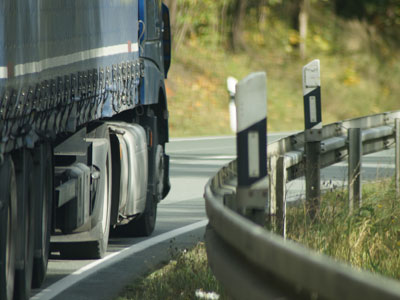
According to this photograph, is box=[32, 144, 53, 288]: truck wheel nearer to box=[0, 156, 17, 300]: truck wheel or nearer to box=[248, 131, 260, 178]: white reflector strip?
box=[0, 156, 17, 300]: truck wheel

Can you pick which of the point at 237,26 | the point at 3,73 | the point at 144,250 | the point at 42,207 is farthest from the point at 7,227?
the point at 237,26

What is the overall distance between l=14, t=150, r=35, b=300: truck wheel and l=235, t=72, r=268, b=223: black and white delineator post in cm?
246

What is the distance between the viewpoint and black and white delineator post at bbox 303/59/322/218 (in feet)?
33.0

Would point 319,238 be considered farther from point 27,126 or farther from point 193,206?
point 193,206

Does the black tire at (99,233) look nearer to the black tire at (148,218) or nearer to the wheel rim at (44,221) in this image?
the wheel rim at (44,221)

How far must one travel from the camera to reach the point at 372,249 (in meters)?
8.69

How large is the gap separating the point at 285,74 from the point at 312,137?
30.2 m

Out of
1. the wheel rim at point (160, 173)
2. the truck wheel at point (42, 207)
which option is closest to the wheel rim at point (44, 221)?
the truck wheel at point (42, 207)

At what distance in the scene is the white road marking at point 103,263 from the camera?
870 cm

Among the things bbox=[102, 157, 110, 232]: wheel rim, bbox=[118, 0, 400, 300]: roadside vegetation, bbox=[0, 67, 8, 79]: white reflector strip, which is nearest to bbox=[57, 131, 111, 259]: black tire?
bbox=[102, 157, 110, 232]: wheel rim

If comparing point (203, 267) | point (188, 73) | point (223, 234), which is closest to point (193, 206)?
point (203, 267)

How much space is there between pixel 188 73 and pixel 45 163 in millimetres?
28839

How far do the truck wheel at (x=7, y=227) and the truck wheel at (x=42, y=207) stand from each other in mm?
695

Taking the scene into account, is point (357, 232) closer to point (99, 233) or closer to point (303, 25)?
point (99, 233)
